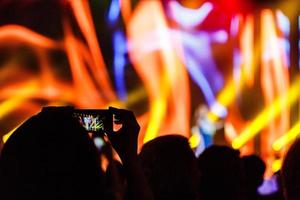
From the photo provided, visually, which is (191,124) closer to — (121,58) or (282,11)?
(121,58)

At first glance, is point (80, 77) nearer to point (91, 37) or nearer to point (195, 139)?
point (91, 37)

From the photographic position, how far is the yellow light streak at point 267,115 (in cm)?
637

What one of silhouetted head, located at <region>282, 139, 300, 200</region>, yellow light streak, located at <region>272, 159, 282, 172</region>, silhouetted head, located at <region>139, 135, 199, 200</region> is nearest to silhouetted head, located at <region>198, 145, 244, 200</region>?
silhouetted head, located at <region>139, 135, 199, 200</region>

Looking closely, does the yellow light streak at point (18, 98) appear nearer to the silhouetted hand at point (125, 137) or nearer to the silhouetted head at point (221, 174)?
the silhouetted head at point (221, 174)

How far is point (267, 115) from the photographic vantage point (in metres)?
6.52

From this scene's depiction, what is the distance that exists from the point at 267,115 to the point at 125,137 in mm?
5258

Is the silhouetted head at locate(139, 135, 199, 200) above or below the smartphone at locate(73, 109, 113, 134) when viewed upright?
below

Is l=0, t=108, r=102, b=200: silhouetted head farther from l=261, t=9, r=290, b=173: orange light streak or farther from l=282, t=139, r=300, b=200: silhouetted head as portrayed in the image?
l=261, t=9, r=290, b=173: orange light streak

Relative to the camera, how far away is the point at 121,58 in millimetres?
5969

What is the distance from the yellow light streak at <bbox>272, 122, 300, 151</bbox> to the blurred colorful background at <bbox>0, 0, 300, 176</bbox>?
0.01 meters

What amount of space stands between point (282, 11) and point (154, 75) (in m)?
1.70

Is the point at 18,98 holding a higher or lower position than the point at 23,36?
lower

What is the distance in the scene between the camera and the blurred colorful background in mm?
5715

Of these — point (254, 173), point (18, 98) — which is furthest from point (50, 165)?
point (18, 98)
